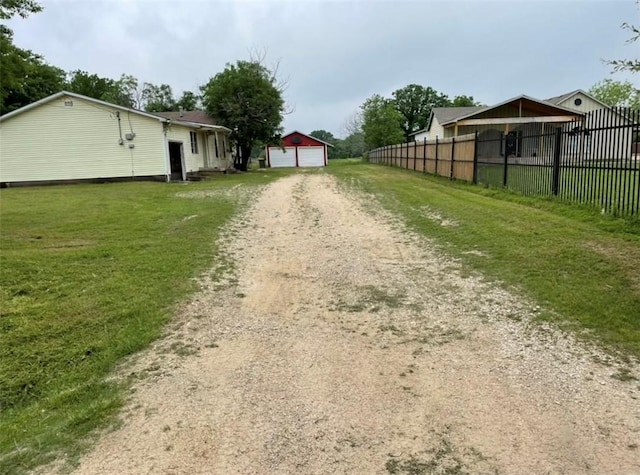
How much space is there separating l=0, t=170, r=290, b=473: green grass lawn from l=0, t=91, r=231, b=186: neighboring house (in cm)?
1033

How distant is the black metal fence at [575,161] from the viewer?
25.2 ft

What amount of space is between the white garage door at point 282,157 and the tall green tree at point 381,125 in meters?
9.45

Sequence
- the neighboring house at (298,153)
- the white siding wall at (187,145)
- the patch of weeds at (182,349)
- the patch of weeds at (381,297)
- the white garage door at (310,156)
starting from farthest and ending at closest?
the white garage door at (310,156), the neighboring house at (298,153), the white siding wall at (187,145), the patch of weeds at (381,297), the patch of weeds at (182,349)

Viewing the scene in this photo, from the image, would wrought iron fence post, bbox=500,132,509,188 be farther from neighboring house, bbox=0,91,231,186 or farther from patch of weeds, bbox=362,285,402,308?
neighboring house, bbox=0,91,231,186

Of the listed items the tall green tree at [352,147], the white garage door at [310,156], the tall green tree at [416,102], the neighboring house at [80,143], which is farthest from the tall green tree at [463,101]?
the neighboring house at [80,143]

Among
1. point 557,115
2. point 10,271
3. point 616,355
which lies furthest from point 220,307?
point 557,115

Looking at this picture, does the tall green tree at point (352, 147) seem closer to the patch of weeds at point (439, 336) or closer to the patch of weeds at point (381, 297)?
the patch of weeds at point (381, 297)

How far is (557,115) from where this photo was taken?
29.4 metres

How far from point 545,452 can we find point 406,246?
491cm

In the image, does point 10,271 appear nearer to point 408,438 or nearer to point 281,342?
point 281,342

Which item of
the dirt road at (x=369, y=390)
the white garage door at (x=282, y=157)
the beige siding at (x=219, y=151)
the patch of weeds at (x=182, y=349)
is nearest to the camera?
the dirt road at (x=369, y=390)

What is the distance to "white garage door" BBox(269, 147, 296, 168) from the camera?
146 feet

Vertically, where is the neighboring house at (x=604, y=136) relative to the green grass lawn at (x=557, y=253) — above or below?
above

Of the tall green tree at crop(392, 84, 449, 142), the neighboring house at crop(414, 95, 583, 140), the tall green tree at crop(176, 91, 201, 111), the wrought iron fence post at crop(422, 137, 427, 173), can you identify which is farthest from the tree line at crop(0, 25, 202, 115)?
the tall green tree at crop(392, 84, 449, 142)
